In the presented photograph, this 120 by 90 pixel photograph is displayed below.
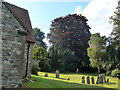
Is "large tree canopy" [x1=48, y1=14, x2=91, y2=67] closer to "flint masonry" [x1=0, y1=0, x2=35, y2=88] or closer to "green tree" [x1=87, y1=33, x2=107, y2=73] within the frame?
"green tree" [x1=87, y1=33, x2=107, y2=73]

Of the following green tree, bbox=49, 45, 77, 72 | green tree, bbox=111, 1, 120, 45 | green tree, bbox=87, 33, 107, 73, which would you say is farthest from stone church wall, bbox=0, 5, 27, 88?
green tree, bbox=49, 45, 77, 72

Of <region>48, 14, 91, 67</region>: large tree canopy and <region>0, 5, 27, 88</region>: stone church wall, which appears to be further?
<region>48, 14, 91, 67</region>: large tree canopy

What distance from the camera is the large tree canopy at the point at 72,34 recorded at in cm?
3553

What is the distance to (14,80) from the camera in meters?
6.89

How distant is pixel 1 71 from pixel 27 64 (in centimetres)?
502

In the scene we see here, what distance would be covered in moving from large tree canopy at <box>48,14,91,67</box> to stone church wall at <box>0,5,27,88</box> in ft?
92.6

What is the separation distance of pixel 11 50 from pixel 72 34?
3025cm

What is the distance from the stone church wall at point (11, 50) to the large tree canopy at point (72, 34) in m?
28.2

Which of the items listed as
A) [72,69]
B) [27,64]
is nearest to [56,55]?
[72,69]

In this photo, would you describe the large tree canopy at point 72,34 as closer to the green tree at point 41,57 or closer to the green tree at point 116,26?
the green tree at point 41,57

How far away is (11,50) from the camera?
6.88 metres

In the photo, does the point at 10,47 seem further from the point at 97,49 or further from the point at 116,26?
the point at 97,49

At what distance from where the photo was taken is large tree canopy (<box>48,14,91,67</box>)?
35.5m

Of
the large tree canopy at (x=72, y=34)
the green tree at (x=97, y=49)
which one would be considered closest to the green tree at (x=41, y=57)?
the large tree canopy at (x=72, y=34)
